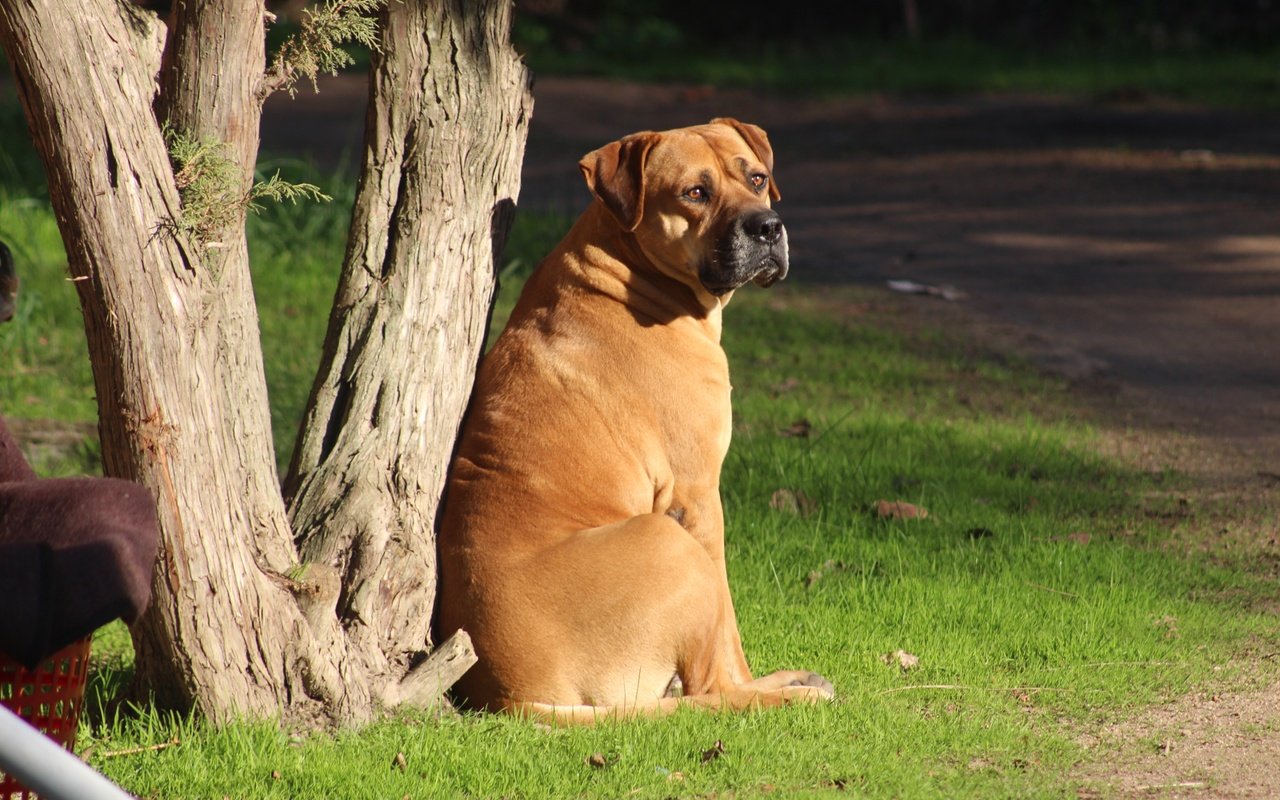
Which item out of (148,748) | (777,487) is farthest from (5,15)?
(777,487)

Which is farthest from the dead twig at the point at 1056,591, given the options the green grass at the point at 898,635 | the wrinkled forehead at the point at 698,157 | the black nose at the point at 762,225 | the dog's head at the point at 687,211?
the wrinkled forehead at the point at 698,157

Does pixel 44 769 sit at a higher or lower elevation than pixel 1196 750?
higher

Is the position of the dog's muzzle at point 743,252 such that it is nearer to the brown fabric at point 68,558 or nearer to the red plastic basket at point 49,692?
the brown fabric at point 68,558

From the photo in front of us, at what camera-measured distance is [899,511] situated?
577 cm

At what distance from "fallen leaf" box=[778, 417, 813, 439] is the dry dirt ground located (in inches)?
56.5

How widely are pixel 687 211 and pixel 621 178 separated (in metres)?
0.24

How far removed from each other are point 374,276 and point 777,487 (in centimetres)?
241

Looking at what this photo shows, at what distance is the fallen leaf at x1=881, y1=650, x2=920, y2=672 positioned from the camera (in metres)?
4.50

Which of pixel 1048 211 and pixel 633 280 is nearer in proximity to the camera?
pixel 633 280

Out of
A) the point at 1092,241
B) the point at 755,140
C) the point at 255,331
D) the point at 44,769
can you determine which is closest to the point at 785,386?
the point at 755,140

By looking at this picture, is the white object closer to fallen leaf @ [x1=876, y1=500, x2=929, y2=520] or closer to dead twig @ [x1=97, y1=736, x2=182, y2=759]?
dead twig @ [x1=97, y1=736, x2=182, y2=759]

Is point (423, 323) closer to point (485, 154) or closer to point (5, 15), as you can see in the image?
point (485, 154)

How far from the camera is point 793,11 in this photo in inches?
852

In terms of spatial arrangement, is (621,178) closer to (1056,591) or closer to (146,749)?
(1056,591)
